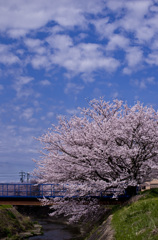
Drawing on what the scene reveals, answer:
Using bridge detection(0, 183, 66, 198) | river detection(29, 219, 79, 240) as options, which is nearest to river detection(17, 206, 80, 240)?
river detection(29, 219, 79, 240)

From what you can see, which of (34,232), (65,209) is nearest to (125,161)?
(65,209)

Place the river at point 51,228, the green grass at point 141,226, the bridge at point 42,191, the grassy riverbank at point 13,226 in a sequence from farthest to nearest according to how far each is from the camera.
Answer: the river at point 51,228 → the grassy riverbank at point 13,226 → the bridge at point 42,191 → the green grass at point 141,226

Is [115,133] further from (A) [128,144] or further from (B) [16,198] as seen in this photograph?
(B) [16,198]

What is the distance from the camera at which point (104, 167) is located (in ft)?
70.2

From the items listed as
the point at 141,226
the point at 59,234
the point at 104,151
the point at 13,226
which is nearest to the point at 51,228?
the point at 59,234

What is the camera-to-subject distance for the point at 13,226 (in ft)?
99.2

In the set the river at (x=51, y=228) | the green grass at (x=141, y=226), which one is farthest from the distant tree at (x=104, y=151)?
the river at (x=51, y=228)

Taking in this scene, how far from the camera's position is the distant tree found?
68.1ft

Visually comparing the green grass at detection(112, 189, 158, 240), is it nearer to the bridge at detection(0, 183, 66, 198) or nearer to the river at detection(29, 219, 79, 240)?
the bridge at detection(0, 183, 66, 198)

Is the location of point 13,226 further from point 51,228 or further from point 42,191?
point 51,228

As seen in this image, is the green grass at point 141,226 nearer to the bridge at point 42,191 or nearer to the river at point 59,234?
the bridge at point 42,191

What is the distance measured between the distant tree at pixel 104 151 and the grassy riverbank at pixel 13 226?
333 inches

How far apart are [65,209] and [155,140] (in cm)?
931

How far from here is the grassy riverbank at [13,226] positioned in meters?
28.0
